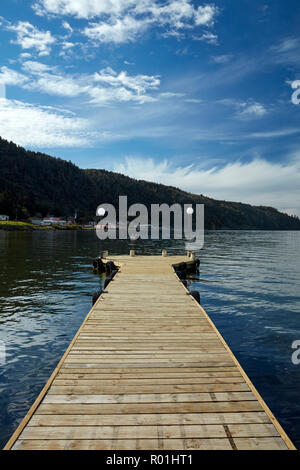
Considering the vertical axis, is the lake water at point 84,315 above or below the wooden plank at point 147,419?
below

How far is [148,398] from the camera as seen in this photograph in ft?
16.6

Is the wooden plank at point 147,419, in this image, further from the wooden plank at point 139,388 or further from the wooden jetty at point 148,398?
the wooden plank at point 139,388

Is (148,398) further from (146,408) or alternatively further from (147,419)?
(147,419)

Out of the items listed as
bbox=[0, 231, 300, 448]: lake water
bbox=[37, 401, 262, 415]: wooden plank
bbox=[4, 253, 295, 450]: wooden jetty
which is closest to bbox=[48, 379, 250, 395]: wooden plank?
bbox=[4, 253, 295, 450]: wooden jetty

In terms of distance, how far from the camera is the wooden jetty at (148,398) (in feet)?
13.2

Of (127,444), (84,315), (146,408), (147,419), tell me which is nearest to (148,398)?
(146,408)

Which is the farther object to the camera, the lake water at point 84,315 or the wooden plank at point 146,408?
the lake water at point 84,315

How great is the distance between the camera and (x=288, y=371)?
8625 millimetres

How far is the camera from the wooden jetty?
159 inches

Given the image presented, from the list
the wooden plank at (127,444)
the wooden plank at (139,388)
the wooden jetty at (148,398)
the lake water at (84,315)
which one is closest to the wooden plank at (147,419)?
the wooden jetty at (148,398)

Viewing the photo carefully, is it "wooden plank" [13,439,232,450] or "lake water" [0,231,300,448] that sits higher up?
"wooden plank" [13,439,232,450]

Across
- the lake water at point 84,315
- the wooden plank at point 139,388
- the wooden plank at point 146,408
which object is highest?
the wooden plank at point 146,408

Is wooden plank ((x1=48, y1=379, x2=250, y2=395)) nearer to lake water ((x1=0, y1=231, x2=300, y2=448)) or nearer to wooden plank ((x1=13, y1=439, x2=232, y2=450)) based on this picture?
wooden plank ((x1=13, y1=439, x2=232, y2=450))

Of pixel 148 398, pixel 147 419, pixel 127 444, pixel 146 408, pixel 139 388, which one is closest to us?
pixel 127 444
